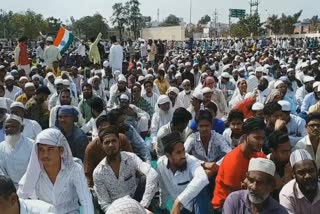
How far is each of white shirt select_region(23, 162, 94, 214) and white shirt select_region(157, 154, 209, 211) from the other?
0.74 metres

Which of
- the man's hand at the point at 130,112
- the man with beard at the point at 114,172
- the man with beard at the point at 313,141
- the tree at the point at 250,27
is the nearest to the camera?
the man with beard at the point at 114,172

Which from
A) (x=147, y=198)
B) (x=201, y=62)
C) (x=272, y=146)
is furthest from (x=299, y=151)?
(x=201, y=62)

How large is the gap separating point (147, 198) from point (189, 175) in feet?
1.29

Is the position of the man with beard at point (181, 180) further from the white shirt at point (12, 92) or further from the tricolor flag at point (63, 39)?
the tricolor flag at point (63, 39)

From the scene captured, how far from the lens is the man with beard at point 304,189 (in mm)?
3227

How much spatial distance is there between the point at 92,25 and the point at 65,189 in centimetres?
5157

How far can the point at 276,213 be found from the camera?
293 centimetres

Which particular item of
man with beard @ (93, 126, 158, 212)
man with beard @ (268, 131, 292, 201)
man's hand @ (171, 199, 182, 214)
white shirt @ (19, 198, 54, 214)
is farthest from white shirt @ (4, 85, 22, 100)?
white shirt @ (19, 198, 54, 214)

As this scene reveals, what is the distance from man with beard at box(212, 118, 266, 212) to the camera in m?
3.72

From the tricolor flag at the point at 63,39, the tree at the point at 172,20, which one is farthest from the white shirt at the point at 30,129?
the tree at the point at 172,20

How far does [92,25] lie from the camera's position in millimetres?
53688

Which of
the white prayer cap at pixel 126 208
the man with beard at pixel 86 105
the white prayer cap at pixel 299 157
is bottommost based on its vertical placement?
the man with beard at pixel 86 105

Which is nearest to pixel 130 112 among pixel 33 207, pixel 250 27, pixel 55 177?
pixel 55 177

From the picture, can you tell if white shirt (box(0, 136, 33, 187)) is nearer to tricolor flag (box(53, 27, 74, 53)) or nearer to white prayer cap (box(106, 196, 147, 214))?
white prayer cap (box(106, 196, 147, 214))
